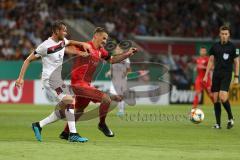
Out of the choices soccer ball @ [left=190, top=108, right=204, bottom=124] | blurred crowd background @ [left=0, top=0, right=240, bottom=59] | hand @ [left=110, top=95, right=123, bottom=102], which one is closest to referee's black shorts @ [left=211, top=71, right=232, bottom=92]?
soccer ball @ [left=190, top=108, right=204, bottom=124]

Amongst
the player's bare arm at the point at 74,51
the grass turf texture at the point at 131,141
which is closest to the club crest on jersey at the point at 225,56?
the grass turf texture at the point at 131,141

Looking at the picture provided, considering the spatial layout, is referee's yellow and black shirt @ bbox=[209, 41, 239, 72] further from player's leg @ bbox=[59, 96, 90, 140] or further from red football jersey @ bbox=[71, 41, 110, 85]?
player's leg @ bbox=[59, 96, 90, 140]

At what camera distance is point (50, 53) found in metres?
13.0

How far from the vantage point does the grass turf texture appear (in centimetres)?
1075

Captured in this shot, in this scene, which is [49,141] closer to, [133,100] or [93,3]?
[133,100]

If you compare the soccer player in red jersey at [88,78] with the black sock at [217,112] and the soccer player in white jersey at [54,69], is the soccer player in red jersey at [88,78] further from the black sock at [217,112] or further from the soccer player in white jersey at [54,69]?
the black sock at [217,112]

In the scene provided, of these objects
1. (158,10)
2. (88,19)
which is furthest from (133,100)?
(158,10)

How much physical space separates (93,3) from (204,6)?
22.0 feet

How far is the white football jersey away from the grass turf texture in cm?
139

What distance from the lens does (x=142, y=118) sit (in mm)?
20938

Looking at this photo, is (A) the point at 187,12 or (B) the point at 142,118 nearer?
(B) the point at 142,118

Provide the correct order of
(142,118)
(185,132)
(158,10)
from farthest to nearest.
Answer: (158,10) < (142,118) < (185,132)

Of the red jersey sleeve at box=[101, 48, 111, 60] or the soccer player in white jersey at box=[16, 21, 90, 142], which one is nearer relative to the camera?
the soccer player in white jersey at box=[16, 21, 90, 142]

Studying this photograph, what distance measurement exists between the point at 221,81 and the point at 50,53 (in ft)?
18.1
